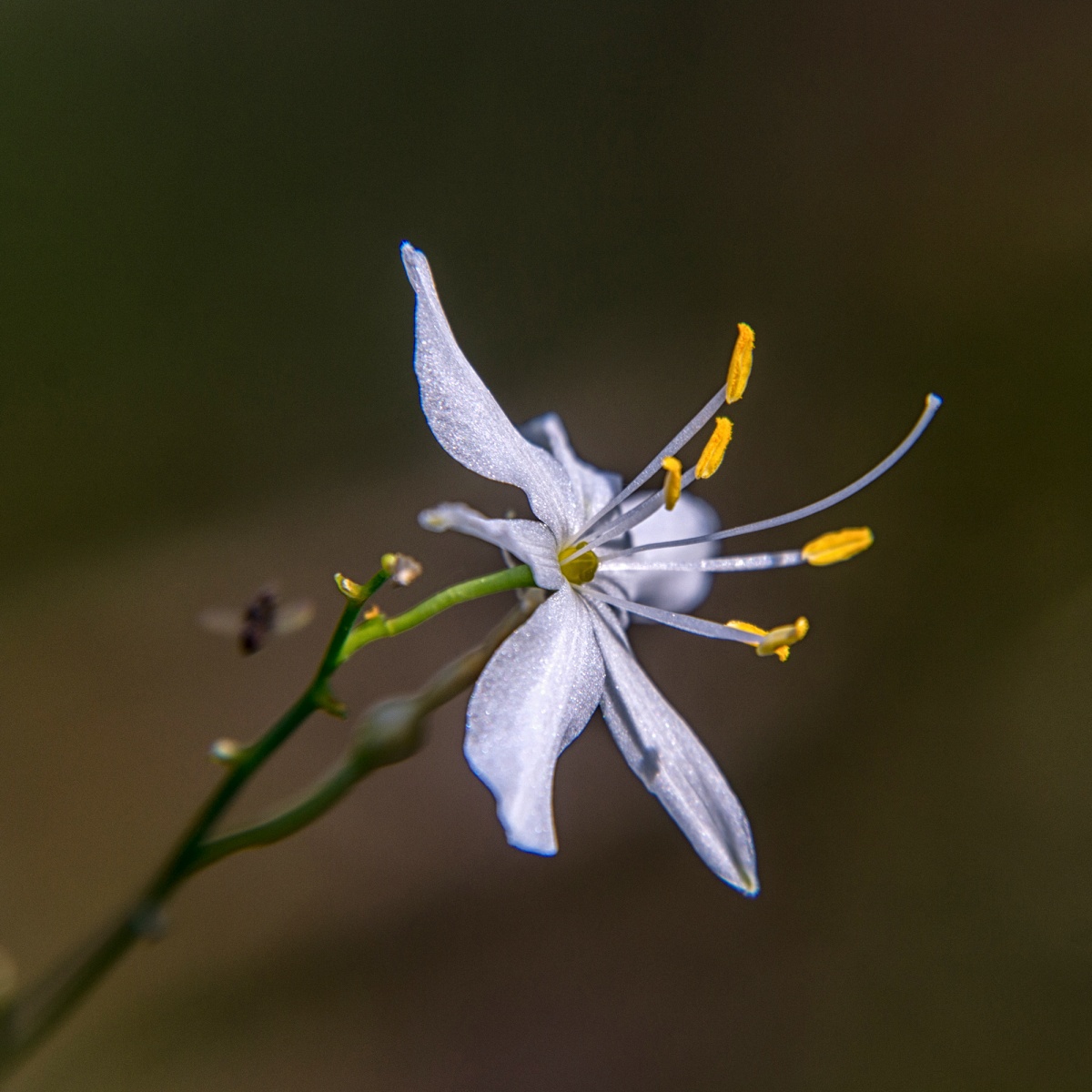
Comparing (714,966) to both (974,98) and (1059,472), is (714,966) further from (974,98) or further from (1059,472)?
(974,98)

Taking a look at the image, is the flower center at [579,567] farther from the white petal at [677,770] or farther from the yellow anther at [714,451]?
the yellow anther at [714,451]

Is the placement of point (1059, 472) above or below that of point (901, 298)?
below

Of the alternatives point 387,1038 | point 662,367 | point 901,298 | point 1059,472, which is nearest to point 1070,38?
point 901,298

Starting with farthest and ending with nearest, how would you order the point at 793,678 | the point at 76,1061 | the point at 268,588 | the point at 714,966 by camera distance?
the point at 793,678 → the point at 714,966 → the point at 76,1061 → the point at 268,588

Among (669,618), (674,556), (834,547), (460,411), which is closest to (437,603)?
(460,411)

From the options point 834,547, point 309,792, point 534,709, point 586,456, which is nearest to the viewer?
point 534,709

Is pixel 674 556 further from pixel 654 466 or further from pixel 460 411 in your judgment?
pixel 460 411

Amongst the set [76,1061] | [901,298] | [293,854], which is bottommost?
[76,1061]
